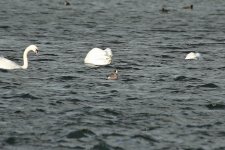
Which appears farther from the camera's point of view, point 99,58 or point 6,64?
point 99,58

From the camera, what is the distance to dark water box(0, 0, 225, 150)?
63.7ft

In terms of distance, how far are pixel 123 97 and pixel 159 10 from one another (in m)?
39.9

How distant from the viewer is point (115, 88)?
2675 centimetres

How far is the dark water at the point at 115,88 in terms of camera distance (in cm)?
1941

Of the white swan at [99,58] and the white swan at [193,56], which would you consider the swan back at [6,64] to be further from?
the white swan at [193,56]

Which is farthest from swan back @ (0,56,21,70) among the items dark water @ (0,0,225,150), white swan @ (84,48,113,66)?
white swan @ (84,48,113,66)

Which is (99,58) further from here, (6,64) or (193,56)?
(193,56)

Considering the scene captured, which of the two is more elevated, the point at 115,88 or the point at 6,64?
the point at 6,64

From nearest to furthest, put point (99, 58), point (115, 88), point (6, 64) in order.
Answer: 1. point (115, 88)
2. point (6, 64)
3. point (99, 58)

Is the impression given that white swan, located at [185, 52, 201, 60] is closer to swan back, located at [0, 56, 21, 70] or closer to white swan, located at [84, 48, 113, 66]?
white swan, located at [84, 48, 113, 66]

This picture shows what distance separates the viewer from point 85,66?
32500 mm

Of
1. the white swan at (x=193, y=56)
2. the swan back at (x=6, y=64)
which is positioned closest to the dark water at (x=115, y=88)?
the white swan at (x=193, y=56)

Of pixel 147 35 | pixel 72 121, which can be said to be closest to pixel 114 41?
pixel 147 35

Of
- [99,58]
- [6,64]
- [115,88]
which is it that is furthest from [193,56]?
[6,64]
